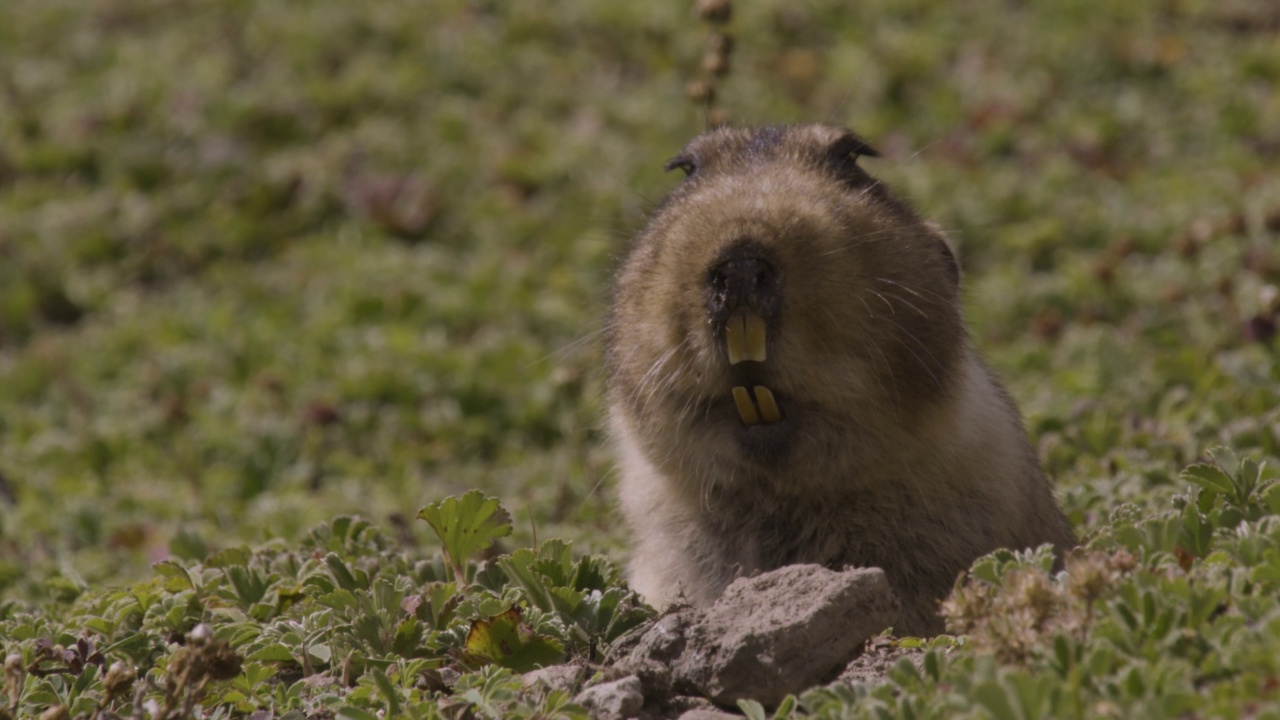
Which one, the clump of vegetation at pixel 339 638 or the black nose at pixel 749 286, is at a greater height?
the black nose at pixel 749 286

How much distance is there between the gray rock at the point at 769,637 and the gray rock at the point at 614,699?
0.11m

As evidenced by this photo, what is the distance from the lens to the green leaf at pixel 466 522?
4035 mm

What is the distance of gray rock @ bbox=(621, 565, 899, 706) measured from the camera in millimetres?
3408

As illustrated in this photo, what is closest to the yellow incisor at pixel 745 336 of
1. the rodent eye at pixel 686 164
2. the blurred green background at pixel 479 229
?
the rodent eye at pixel 686 164

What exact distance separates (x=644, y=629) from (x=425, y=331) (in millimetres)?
5251

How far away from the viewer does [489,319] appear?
28.8 ft

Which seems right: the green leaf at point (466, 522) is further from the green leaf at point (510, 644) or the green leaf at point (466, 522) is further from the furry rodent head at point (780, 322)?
the furry rodent head at point (780, 322)

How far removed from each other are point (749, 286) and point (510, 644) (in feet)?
3.42

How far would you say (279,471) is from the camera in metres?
7.53

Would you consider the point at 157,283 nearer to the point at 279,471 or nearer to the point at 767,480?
the point at 279,471

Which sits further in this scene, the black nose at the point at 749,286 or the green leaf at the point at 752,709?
the black nose at the point at 749,286

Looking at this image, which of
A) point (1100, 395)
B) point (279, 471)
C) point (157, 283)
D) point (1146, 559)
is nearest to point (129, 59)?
point (157, 283)

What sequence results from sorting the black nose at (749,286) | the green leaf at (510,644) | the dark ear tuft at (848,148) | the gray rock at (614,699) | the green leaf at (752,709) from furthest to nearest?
the dark ear tuft at (848,148) → the black nose at (749,286) → the green leaf at (510,644) → the gray rock at (614,699) → the green leaf at (752,709)

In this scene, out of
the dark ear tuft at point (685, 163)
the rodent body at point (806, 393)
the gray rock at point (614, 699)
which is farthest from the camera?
the dark ear tuft at point (685, 163)
